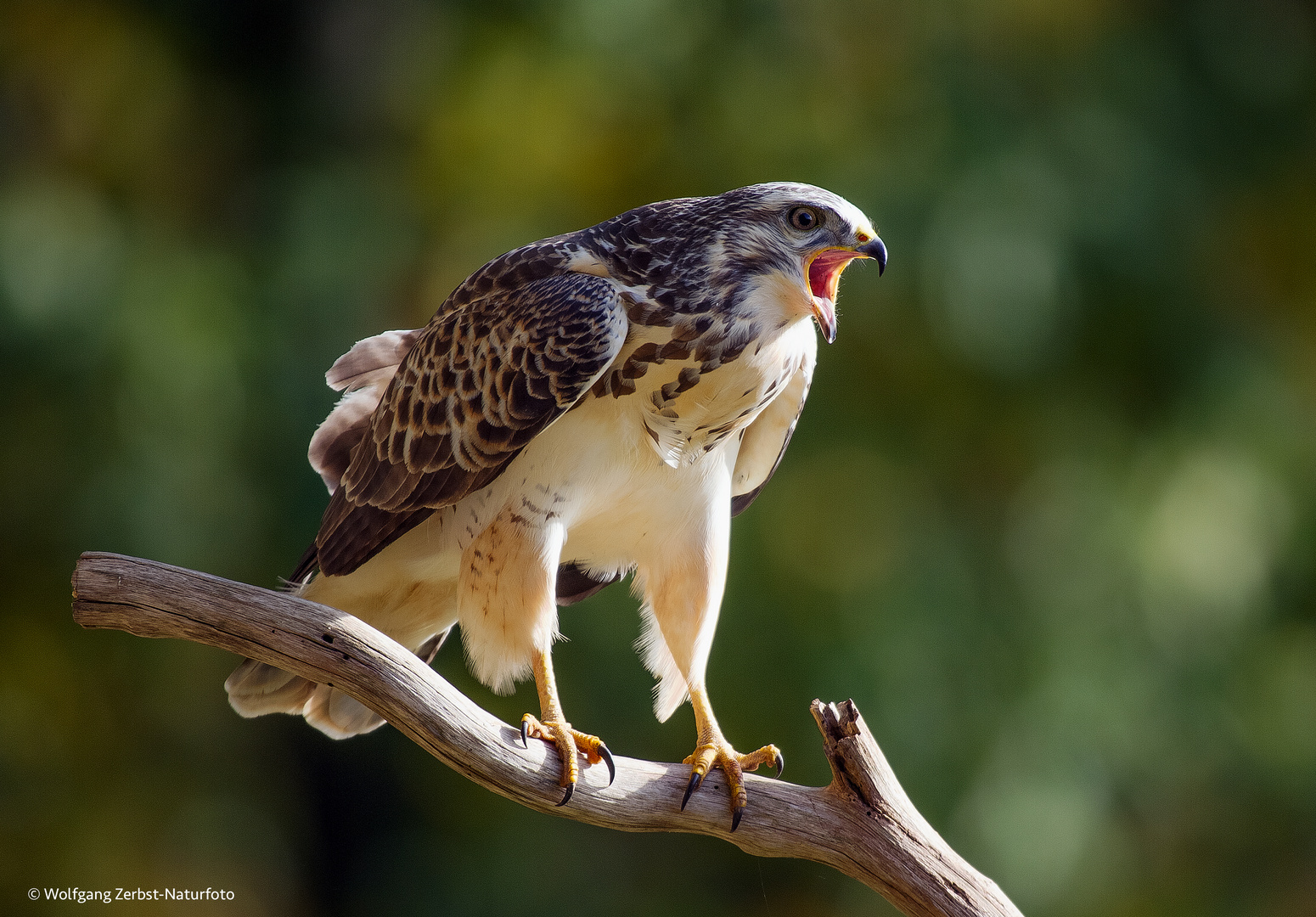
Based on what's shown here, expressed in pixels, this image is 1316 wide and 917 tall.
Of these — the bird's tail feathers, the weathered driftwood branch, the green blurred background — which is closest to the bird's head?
the weathered driftwood branch

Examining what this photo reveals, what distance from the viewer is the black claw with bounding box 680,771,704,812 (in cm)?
319

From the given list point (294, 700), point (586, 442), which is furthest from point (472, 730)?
point (294, 700)

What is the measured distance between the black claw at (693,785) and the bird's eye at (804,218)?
54.6 inches

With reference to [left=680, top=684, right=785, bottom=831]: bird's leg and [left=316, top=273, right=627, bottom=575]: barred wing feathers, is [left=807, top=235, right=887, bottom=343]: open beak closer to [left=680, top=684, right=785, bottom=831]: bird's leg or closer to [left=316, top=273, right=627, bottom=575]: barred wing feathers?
[left=316, top=273, right=627, bottom=575]: barred wing feathers

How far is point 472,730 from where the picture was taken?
117 inches

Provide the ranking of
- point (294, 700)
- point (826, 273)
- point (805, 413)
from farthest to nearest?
point (805, 413), point (294, 700), point (826, 273)

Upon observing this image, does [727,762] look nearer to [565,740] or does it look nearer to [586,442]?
[565,740]

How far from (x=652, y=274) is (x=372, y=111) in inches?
225

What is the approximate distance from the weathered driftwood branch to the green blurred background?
3802mm

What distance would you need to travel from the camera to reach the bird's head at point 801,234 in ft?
10.2

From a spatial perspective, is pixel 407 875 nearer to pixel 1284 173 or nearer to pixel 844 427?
pixel 844 427

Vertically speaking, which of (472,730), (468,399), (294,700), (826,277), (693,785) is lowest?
(294,700)

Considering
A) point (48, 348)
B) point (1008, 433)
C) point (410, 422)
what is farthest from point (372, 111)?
point (410, 422)

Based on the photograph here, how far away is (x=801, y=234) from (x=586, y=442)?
76 centimetres
